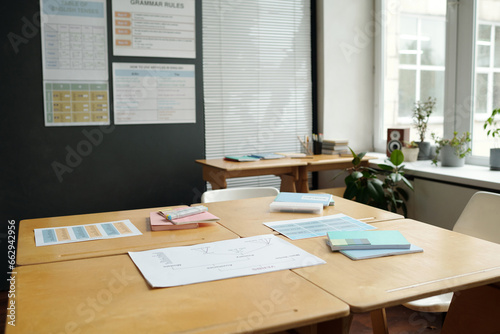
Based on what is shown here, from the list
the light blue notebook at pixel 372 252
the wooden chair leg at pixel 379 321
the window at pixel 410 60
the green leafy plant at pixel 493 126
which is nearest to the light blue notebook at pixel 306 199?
the wooden chair leg at pixel 379 321

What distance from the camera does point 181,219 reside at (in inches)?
76.4

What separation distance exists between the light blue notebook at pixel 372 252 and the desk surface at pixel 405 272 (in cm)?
2

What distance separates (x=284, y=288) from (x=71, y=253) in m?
0.77

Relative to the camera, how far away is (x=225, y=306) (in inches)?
45.1

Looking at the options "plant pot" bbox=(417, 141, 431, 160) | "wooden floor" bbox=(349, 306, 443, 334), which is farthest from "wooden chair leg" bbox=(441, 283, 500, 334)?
"plant pot" bbox=(417, 141, 431, 160)

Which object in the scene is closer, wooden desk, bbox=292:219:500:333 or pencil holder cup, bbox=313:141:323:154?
→ wooden desk, bbox=292:219:500:333

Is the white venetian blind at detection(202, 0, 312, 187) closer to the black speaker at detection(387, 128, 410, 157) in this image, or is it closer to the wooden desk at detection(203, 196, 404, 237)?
the black speaker at detection(387, 128, 410, 157)

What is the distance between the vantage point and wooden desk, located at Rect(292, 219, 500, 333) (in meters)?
1.21

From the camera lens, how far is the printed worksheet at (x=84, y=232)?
178 cm

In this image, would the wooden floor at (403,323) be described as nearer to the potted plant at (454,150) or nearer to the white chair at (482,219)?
the white chair at (482,219)

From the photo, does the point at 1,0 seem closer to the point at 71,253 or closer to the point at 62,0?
the point at 62,0

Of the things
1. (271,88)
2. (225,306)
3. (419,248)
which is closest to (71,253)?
(225,306)

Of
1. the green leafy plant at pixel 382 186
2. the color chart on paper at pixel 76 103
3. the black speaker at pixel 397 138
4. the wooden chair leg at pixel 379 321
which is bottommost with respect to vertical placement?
the wooden chair leg at pixel 379 321

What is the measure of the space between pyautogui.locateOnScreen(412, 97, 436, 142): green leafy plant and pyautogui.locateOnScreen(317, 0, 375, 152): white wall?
68 cm
